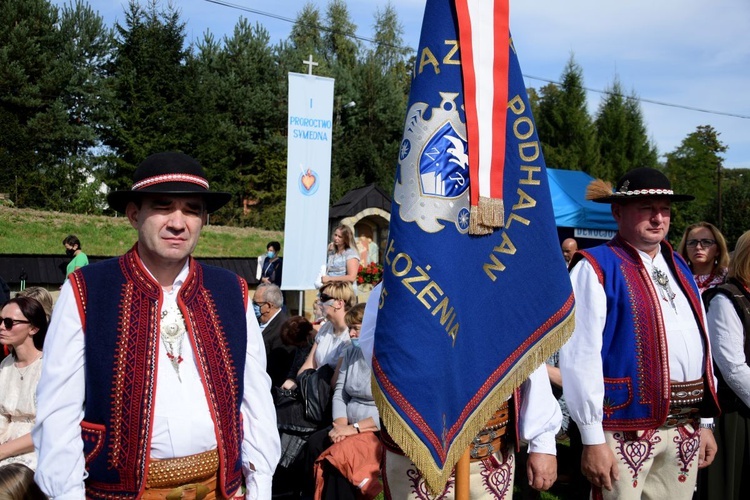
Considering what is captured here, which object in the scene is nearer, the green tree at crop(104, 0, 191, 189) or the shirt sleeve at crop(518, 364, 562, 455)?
the shirt sleeve at crop(518, 364, 562, 455)

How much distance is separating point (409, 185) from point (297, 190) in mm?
8170

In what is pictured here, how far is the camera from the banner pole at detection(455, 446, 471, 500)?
2.52 metres

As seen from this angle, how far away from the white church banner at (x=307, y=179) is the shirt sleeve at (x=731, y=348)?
7.21 metres

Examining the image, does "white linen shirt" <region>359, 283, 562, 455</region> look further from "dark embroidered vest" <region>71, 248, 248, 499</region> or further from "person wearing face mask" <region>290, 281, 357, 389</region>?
"person wearing face mask" <region>290, 281, 357, 389</region>

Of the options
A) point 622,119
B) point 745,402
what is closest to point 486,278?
point 745,402

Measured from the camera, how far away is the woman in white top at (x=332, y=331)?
5.75 metres

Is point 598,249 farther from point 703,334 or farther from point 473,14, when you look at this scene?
point 473,14

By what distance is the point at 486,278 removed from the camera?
101 inches

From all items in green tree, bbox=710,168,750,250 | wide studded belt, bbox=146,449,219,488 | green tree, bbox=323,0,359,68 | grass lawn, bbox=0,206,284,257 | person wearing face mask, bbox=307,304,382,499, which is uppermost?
green tree, bbox=323,0,359,68

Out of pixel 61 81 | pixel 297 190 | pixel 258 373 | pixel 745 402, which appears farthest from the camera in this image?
pixel 61 81

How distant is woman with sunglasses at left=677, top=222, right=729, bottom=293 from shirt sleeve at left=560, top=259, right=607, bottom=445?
102 inches

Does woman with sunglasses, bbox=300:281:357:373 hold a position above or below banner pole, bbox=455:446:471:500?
above

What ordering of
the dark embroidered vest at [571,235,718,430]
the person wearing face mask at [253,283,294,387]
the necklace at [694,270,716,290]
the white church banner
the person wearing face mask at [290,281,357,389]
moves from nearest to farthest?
the dark embroidered vest at [571,235,718,430] < the necklace at [694,270,716,290] < the person wearing face mask at [290,281,357,389] < the person wearing face mask at [253,283,294,387] < the white church banner

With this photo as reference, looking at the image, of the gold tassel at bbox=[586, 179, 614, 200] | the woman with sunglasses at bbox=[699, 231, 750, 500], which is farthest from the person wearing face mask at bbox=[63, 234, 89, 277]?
the woman with sunglasses at bbox=[699, 231, 750, 500]
